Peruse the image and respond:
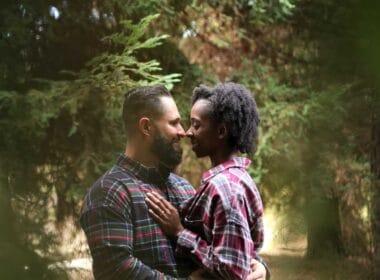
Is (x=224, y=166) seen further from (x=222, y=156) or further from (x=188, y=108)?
(x=188, y=108)

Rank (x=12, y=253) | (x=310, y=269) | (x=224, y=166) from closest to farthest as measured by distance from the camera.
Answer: (x=224, y=166)
(x=12, y=253)
(x=310, y=269)

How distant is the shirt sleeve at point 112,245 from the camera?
867 mm

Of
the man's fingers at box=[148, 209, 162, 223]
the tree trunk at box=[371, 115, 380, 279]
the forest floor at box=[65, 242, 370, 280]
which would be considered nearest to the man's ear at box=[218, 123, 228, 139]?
the man's fingers at box=[148, 209, 162, 223]

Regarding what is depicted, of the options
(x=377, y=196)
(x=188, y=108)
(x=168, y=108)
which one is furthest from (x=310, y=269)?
(x=168, y=108)

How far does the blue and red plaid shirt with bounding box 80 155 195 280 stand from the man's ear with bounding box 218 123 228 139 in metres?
0.16

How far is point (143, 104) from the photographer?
994 millimetres

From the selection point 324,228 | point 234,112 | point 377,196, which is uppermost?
point 234,112

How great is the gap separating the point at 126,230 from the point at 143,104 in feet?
0.88

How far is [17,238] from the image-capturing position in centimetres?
142

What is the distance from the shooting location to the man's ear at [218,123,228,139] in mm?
995

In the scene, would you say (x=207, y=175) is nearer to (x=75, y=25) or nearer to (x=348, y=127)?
(x=75, y=25)

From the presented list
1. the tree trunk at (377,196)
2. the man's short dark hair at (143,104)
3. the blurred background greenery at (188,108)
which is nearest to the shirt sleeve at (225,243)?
the man's short dark hair at (143,104)

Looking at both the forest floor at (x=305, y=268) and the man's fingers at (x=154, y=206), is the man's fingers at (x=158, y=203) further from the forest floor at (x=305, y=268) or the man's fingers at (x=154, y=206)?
the forest floor at (x=305, y=268)

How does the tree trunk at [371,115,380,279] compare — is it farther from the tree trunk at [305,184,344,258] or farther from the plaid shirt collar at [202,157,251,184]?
the plaid shirt collar at [202,157,251,184]
